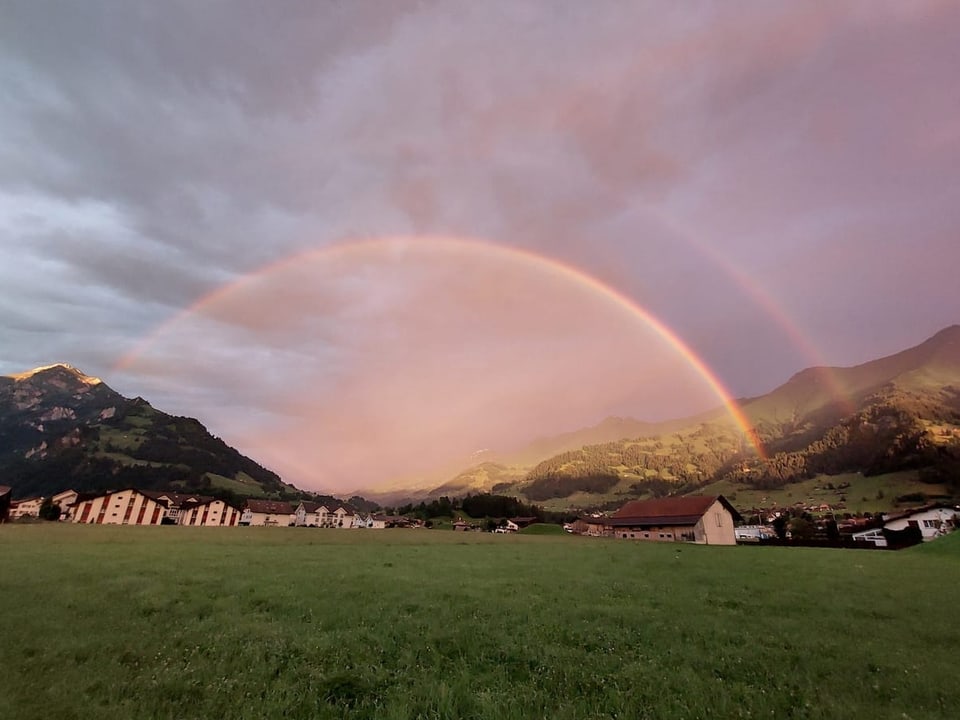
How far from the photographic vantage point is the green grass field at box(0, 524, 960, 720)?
7.51m

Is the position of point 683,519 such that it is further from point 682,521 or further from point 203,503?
point 203,503

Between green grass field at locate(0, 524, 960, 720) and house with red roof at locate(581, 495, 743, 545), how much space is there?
101 meters

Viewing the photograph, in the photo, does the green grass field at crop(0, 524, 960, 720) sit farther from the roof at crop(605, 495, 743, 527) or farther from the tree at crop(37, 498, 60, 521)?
the tree at crop(37, 498, 60, 521)

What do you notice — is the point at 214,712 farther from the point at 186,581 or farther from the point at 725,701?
the point at 186,581

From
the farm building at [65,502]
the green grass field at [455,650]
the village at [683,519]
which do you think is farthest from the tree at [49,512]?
the green grass field at [455,650]

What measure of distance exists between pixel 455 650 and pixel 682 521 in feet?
393

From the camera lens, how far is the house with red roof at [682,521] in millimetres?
112688

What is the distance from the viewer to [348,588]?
18.2 meters

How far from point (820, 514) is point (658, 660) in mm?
225211

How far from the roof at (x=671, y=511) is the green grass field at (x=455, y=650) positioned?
104 m

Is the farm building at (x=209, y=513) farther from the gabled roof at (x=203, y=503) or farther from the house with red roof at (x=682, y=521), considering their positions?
the house with red roof at (x=682, y=521)

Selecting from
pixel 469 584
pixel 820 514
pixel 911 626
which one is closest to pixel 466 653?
pixel 469 584

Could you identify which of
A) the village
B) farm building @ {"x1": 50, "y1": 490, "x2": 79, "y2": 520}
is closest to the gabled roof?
the village

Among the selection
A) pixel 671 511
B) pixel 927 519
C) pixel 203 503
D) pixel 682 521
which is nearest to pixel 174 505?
pixel 203 503
